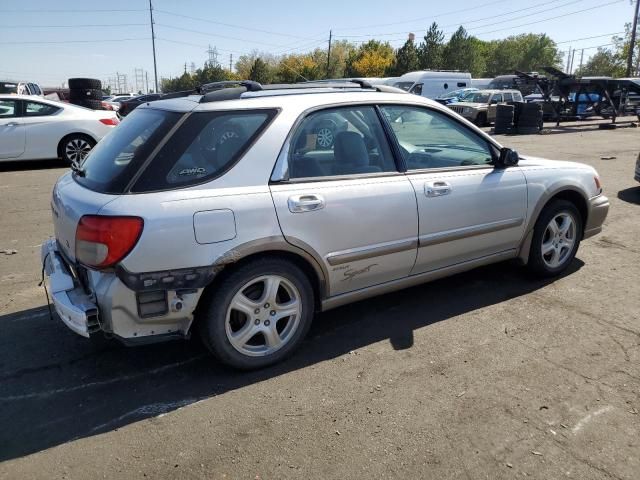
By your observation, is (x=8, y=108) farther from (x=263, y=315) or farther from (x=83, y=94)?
(x=263, y=315)

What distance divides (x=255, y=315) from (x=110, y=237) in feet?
3.07

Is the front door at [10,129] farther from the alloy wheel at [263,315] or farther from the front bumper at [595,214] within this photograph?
the front bumper at [595,214]

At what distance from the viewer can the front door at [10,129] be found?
9938mm

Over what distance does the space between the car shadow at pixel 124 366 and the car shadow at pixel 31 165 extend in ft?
26.6

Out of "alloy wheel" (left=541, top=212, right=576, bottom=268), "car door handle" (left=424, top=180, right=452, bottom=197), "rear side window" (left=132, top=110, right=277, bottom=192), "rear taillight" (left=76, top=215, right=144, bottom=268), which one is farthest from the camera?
"alloy wheel" (left=541, top=212, right=576, bottom=268)

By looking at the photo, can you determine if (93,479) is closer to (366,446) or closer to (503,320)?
(366,446)

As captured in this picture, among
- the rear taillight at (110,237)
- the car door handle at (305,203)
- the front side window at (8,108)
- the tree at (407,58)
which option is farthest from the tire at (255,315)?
the tree at (407,58)

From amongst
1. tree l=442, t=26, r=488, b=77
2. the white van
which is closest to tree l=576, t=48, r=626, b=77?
tree l=442, t=26, r=488, b=77

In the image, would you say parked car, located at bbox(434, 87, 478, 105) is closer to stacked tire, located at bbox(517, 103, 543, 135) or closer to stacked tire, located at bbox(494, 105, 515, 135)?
stacked tire, located at bbox(494, 105, 515, 135)

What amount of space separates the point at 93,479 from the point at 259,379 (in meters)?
1.04

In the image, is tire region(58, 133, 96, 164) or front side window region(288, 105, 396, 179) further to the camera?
tire region(58, 133, 96, 164)

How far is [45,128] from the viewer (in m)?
10.2

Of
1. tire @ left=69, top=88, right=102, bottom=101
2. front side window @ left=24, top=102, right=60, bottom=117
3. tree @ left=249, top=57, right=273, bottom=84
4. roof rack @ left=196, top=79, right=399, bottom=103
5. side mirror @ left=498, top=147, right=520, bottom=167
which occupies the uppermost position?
tree @ left=249, top=57, right=273, bottom=84

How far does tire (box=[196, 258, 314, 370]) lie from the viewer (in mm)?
2904
